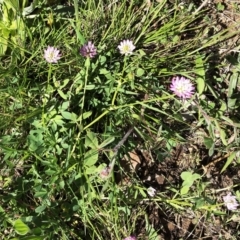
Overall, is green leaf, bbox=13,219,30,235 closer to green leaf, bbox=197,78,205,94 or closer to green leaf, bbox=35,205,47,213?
green leaf, bbox=35,205,47,213

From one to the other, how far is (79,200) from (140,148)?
29 cm

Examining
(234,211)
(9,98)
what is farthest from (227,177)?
(9,98)

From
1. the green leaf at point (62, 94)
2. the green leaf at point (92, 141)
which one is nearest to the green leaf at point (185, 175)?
the green leaf at point (92, 141)

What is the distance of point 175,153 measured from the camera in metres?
1.73

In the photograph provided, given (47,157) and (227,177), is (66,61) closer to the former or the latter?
(47,157)

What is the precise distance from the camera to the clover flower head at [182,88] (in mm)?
1518

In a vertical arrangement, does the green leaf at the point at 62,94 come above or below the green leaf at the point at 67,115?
above

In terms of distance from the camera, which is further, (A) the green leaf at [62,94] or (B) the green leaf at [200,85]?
(B) the green leaf at [200,85]

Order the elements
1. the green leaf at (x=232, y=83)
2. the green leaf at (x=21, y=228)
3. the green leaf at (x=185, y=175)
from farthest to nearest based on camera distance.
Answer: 1. the green leaf at (x=232, y=83)
2. the green leaf at (x=185, y=175)
3. the green leaf at (x=21, y=228)

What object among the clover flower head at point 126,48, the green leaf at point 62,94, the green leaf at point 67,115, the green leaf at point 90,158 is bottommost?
the green leaf at point 90,158

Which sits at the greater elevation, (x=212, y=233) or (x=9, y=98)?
(x=9, y=98)

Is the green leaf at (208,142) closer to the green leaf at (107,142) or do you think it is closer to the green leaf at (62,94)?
the green leaf at (107,142)

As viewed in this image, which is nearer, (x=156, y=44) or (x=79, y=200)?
(x=79, y=200)

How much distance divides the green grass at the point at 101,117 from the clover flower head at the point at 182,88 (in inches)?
1.0
